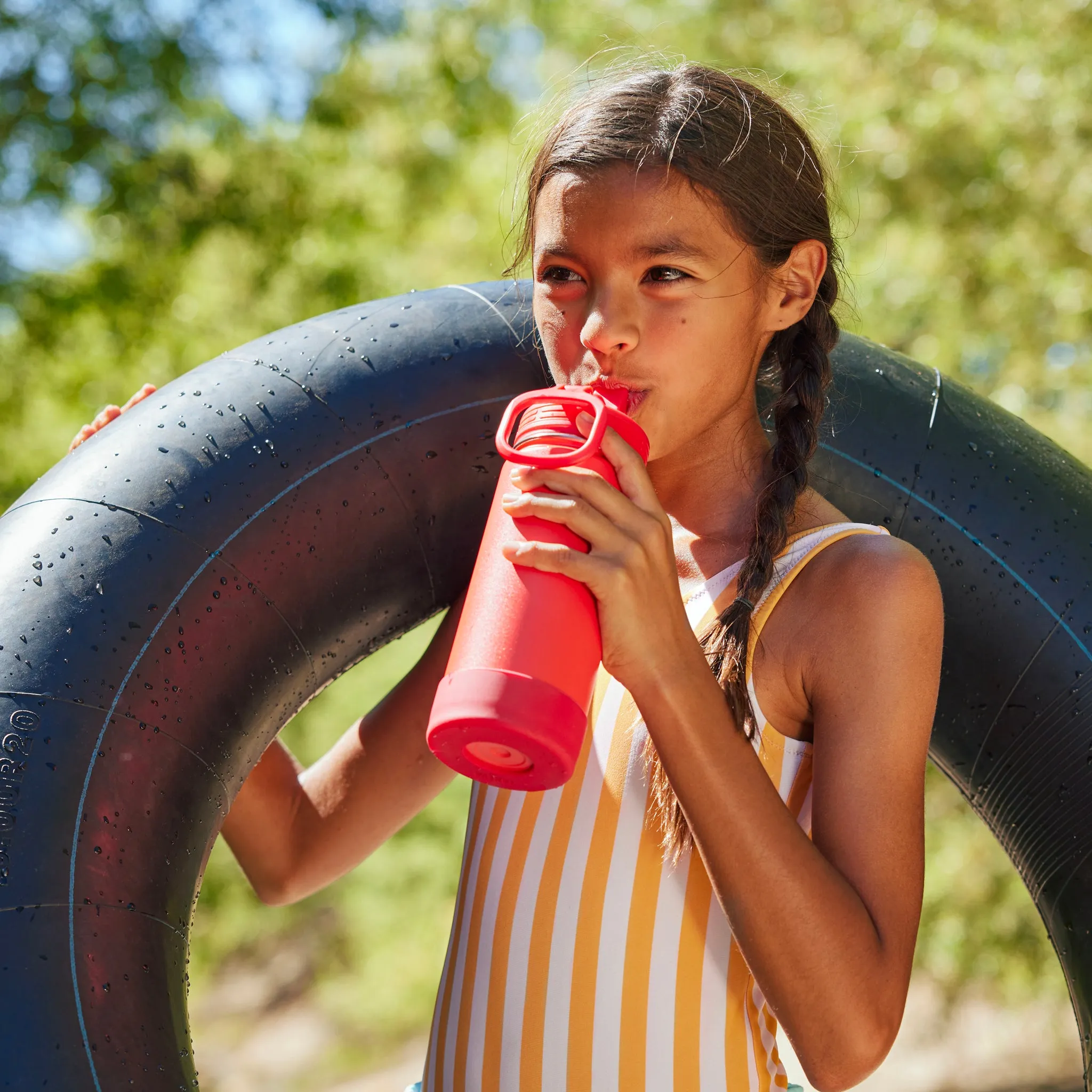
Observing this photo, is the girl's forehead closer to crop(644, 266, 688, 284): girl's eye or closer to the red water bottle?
crop(644, 266, 688, 284): girl's eye

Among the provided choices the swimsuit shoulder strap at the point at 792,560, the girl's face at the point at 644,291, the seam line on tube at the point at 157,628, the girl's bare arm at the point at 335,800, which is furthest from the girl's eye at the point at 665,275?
the girl's bare arm at the point at 335,800

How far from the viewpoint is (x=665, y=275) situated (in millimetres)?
1263

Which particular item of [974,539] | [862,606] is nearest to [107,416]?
[862,606]

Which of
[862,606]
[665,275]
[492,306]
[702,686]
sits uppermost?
[492,306]

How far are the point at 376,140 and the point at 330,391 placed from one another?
7.38 meters

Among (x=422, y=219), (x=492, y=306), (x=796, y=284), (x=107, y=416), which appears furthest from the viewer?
(x=422, y=219)

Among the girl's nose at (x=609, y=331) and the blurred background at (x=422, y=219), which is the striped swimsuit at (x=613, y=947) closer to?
the girl's nose at (x=609, y=331)

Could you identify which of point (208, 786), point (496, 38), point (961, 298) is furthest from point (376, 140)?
point (208, 786)

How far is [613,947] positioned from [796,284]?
Answer: 0.79 m

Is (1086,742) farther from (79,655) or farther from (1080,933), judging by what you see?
(79,655)

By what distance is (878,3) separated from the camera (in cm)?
600

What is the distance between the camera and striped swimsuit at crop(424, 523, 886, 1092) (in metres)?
1.31

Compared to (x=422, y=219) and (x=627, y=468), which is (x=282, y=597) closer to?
(x=627, y=468)

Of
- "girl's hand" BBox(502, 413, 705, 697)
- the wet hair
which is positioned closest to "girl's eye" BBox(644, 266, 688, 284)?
the wet hair
